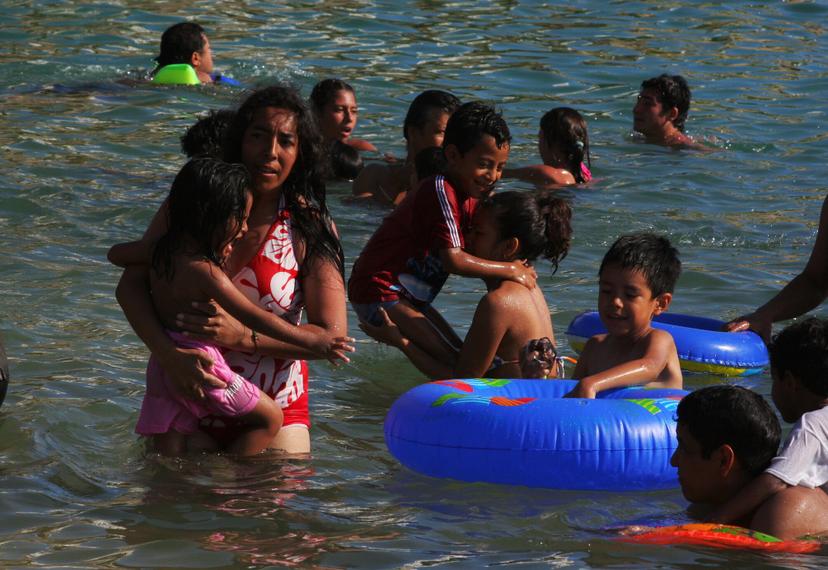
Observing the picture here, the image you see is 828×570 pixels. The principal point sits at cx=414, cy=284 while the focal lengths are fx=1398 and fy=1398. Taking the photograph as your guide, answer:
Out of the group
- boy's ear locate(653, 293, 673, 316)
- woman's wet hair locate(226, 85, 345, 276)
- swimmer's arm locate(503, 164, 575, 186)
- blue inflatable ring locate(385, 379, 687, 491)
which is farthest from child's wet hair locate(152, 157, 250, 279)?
swimmer's arm locate(503, 164, 575, 186)

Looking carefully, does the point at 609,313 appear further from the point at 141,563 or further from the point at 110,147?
the point at 110,147

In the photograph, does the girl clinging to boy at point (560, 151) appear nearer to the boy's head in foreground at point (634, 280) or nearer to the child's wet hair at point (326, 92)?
the child's wet hair at point (326, 92)

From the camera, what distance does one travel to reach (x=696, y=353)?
260 inches

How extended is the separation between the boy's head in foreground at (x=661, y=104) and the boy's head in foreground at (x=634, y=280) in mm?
6459

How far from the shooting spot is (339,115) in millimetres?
10320

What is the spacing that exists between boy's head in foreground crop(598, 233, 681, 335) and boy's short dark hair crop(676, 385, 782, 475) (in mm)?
1137

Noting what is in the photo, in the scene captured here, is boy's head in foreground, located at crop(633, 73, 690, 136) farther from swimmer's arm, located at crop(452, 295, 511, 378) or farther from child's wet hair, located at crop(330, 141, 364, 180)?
swimmer's arm, located at crop(452, 295, 511, 378)

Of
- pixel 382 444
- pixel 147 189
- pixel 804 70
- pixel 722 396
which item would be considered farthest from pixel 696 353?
pixel 804 70

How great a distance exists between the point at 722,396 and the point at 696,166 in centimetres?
734

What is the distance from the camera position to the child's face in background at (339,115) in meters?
10.3

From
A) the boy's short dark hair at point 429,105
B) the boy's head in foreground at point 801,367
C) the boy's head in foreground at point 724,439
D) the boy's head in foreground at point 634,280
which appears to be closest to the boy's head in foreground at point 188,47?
the boy's short dark hair at point 429,105

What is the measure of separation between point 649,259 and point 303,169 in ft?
5.01

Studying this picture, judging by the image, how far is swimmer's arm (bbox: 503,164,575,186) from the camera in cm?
1013

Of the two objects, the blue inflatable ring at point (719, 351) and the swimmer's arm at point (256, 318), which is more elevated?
the swimmer's arm at point (256, 318)
